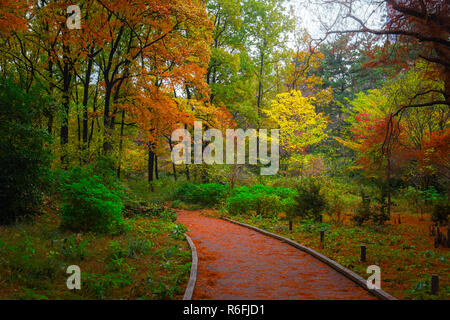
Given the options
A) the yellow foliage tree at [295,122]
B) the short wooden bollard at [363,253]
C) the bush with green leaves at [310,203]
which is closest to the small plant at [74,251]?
the short wooden bollard at [363,253]

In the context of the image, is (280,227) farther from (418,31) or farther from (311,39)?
(418,31)

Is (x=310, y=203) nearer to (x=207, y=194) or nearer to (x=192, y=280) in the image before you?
(x=207, y=194)

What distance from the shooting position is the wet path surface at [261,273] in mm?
4777

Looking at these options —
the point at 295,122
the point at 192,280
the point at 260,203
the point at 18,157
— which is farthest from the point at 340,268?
the point at 295,122

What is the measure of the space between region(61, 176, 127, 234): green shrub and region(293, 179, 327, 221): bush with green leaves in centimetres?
672

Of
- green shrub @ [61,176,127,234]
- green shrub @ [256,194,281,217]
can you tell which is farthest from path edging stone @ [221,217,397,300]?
green shrub @ [61,176,127,234]

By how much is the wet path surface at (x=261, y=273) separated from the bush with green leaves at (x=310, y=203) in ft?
8.38

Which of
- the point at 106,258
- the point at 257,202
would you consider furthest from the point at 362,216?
the point at 106,258

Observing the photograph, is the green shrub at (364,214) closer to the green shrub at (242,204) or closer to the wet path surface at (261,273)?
the wet path surface at (261,273)

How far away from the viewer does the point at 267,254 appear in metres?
7.29

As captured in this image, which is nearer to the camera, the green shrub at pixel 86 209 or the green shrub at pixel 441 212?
the green shrub at pixel 86 209

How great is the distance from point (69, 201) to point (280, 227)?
22.1ft

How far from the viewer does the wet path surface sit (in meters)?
4.78

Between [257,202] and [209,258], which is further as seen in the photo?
[257,202]
